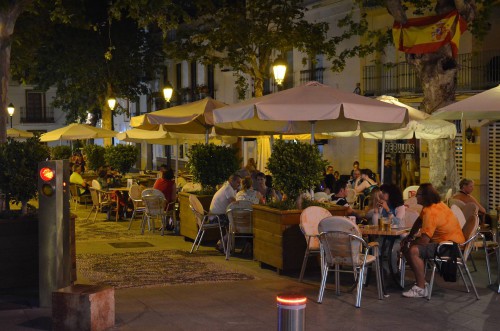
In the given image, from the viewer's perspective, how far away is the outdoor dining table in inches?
390

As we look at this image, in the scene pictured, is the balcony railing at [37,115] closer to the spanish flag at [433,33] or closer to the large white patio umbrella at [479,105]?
the spanish flag at [433,33]

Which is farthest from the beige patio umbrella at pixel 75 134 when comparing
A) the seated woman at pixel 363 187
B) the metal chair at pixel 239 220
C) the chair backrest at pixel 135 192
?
the metal chair at pixel 239 220

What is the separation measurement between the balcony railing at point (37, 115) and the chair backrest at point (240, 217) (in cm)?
5288

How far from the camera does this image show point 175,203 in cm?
1691

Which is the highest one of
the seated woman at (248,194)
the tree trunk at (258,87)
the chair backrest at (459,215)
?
the tree trunk at (258,87)

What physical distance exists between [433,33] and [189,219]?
19.1 feet

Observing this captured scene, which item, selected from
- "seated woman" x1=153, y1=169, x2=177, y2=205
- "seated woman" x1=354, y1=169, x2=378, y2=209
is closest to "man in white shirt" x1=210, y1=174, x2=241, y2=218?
"seated woman" x1=153, y1=169, x2=177, y2=205

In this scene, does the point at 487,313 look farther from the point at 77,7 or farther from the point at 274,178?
the point at 77,7

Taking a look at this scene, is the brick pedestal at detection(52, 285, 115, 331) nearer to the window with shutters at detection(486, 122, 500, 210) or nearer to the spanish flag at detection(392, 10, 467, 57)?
the spanish flag at detection(392, 10, 467, 57)

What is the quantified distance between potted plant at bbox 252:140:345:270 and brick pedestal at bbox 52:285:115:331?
3586 millimetres

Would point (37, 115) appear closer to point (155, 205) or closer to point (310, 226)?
point (155, 205)

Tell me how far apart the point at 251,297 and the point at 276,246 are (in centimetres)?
164

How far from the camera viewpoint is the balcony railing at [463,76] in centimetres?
2148

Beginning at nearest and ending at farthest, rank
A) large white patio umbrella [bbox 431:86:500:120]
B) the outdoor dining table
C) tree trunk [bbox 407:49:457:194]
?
the outdoor dining table, large white patio umbrella [bbox 431:86:500:120], tree trunk [bbox 407:49:457:194]
